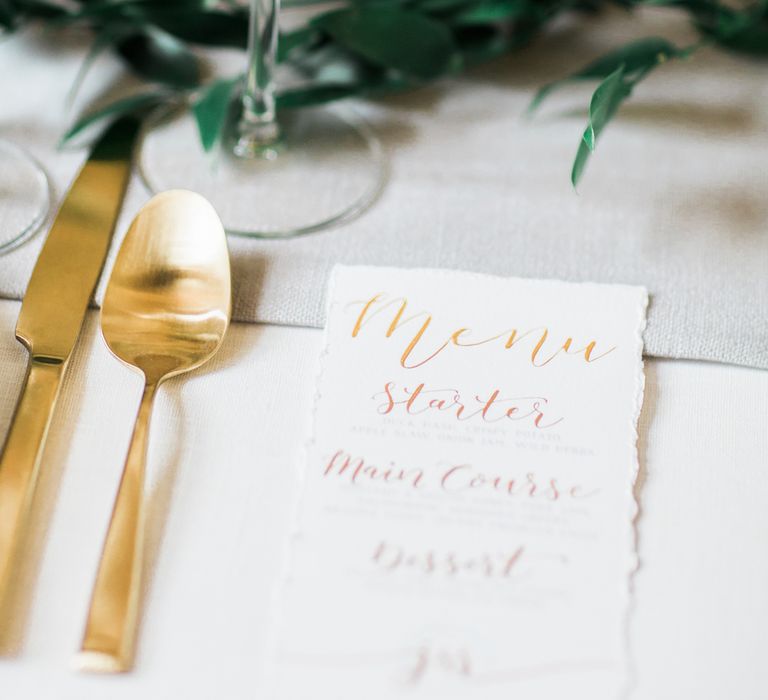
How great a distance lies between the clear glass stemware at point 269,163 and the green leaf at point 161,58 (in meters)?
0.04

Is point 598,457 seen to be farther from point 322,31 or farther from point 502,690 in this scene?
point 322,31

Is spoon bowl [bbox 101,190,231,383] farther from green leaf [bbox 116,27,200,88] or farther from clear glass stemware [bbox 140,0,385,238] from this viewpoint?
green leaf [bbox 116,27,200,88]

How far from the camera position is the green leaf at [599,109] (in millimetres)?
456

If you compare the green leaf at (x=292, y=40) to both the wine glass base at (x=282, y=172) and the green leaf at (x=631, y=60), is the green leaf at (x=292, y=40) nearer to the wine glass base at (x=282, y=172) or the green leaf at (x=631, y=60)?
the wine glass base at (x=282, y=172)

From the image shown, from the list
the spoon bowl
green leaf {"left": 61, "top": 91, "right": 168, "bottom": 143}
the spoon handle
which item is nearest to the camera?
the spoon handle

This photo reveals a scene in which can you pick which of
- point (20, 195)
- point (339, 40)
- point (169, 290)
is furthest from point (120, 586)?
point (339, 40)

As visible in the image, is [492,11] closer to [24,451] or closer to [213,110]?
[213,110]

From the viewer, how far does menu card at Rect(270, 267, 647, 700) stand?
1.16 ft

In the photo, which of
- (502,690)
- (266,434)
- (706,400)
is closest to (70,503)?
(266,434)

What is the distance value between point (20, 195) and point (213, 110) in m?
0.13

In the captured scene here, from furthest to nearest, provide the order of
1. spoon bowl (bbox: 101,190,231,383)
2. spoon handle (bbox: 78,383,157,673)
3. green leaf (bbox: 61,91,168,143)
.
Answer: green leaf (bbox: 61,91,168,143) → spoon bowl (bbox: 101,190,231,383) → spoon handle (bbox: 78,383,157,673)

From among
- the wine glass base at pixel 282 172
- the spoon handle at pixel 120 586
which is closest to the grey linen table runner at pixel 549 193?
the wine glass base at pixel 282 172

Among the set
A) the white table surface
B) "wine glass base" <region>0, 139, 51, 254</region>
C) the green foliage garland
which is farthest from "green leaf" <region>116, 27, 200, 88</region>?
the white table surface

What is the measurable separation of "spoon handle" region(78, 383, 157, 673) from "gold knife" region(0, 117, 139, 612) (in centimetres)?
4
